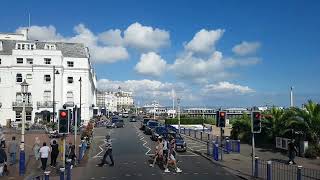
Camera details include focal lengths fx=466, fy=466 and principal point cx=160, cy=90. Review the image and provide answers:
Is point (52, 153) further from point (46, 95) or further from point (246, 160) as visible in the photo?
point (46, 95)

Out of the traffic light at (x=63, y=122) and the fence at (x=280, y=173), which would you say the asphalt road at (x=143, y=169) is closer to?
the fence at (x=280, y=173)

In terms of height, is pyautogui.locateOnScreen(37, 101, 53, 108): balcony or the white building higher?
the white building

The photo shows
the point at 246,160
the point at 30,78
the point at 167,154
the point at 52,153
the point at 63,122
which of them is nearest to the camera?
the point at 63,122

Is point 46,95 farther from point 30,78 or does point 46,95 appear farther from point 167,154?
point 167,154

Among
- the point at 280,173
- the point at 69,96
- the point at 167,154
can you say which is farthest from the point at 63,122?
the point at 69,96

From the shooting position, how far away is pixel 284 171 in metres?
22.6

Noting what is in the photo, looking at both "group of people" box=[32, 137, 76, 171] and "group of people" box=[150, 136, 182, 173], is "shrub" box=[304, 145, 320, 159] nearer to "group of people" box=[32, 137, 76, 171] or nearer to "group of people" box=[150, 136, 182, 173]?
"group of people" box=[150, 136, 182, 173]

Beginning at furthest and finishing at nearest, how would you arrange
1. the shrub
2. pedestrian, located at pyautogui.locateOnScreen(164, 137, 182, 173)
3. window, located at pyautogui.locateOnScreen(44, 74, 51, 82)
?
1. window, located at pyautogui.locateOnScreen(44, 74, 51, 82)
2. the shrub
3. pedestrian, located at pyautogui.locateOnScreen(164, 137, 182, 173)

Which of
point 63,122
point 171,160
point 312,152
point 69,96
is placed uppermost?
point 69,96

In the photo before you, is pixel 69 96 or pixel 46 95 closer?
pixel 46 95

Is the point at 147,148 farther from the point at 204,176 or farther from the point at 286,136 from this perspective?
the point at 204,176

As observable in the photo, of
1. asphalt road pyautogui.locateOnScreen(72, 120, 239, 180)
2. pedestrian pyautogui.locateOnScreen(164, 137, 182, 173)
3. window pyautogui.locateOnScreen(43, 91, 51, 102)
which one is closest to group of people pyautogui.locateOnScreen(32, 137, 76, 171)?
asphalt road pyautogui.locateOnScreen(72, 120, 239, 180)

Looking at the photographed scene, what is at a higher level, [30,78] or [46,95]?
[30,78]

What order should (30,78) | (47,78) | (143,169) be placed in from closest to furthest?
(143,169) < (30,78) < (47,78)
